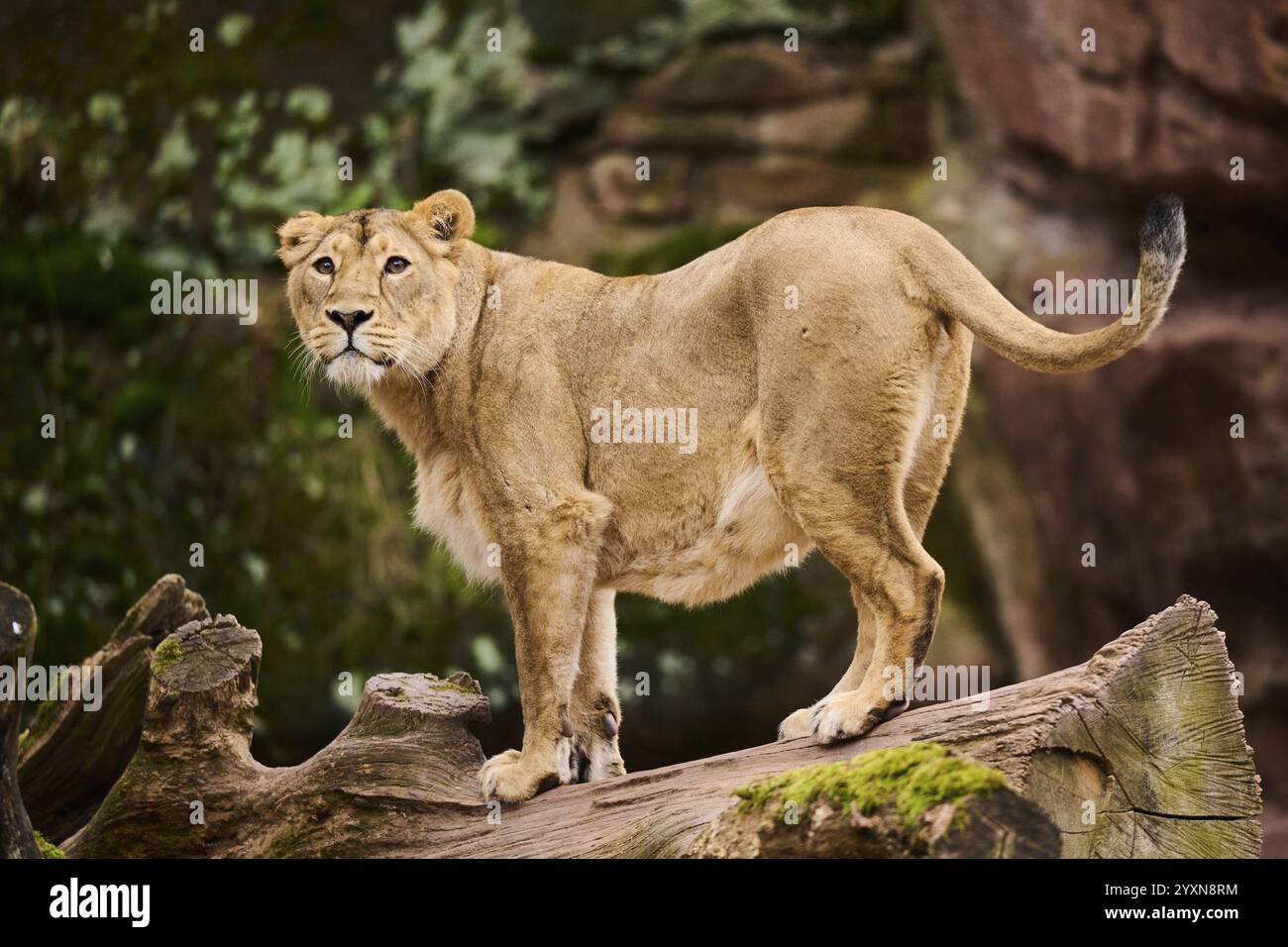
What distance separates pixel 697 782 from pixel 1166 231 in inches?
108

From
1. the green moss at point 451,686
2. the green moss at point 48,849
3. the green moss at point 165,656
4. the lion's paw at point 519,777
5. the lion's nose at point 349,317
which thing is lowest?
the green moss at point 48,849

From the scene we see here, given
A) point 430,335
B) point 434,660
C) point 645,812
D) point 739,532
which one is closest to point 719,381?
point 739,532

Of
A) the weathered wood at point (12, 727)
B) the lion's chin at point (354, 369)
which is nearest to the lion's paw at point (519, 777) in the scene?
the lion's chin at point (354, 369)

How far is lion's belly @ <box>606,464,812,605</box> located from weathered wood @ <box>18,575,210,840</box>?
234 cm

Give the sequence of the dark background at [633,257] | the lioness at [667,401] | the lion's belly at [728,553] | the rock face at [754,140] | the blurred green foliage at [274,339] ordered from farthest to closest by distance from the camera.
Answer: the rock face at [754,140], the blurred green foliage at [274,339], the dark background at [633,257], the lion's belly at [728,553], the lioness at [667,401]

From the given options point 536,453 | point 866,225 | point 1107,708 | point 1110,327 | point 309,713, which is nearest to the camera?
point 1107,708

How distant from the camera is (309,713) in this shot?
1195 centimetres

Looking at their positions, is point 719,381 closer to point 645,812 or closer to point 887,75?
point 645,812

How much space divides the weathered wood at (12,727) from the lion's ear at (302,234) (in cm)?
203

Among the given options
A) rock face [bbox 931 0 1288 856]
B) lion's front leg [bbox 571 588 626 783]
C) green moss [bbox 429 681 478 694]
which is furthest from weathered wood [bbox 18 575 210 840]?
rock face [bbox 931 0 1288 856]

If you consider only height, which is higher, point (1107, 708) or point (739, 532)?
point (739, 532)

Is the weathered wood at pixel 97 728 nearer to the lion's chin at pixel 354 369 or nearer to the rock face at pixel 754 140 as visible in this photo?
the lion's chin at pixel 354 369

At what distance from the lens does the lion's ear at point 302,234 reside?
7383 mm

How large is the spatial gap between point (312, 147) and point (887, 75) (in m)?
4.86
